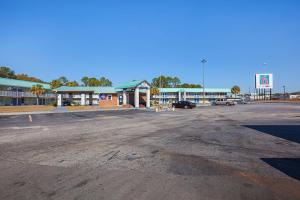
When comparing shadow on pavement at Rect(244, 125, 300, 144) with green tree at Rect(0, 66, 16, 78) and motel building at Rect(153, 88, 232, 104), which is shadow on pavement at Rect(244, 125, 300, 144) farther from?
green tree at Rect(0, 66, 16, 78)

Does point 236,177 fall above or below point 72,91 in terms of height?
below

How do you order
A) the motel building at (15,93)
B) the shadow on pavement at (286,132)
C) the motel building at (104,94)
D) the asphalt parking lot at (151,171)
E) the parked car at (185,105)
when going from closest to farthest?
1. the asphalt parking lot at (151,171)
2. the shadow on pavement at (286,132)
3. the parked car at (185,105)
4. the motel building at (104,94)
5. the motel building at (15,93)

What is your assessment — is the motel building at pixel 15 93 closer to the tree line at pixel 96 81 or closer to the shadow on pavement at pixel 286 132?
the tree line at pixel 96 81

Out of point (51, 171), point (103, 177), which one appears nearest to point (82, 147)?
point (51, 171)

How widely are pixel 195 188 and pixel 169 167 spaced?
62.7 inches

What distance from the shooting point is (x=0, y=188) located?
505cm

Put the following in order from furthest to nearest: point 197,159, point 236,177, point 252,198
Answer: point 197,159
point 236,177
point 252,198

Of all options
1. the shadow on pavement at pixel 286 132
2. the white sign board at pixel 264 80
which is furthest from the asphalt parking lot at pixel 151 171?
the white sign board at pixel 264 80

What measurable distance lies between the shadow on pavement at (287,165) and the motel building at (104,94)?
42.9 meters

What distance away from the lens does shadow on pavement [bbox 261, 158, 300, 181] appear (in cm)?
588

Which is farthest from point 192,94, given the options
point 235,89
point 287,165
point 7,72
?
point 287,165

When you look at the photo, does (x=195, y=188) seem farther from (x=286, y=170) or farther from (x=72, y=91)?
(x=72, y=91)

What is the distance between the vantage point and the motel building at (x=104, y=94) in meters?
54.0

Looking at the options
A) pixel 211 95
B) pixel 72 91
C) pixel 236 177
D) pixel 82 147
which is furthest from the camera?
pixel 211 95
